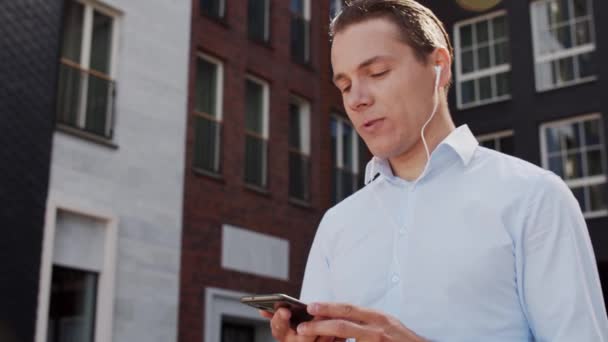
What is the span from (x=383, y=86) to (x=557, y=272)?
0.61 meters

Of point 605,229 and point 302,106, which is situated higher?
point 302,106

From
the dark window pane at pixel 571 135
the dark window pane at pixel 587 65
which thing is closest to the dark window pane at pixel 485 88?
the dark window pane at pixel 571 135

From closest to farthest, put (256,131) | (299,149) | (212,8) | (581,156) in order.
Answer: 1. (212,8)
2. (256,131)
3. (299,149)
4. (581,156)

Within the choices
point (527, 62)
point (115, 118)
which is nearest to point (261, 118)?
point (115, 118)

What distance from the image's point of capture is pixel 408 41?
211cm

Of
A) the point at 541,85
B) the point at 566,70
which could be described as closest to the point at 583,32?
the point at 566,70

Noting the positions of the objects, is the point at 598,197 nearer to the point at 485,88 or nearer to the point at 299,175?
the point at 485,88

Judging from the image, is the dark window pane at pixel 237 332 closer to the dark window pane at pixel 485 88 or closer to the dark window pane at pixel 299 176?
the dark window pane at pixel 299 176

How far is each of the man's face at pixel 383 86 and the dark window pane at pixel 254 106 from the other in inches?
610

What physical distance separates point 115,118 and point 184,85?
195 cm

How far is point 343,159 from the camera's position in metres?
20.3

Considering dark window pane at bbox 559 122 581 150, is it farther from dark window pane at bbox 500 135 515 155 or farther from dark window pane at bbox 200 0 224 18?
dark window pane at bbox 200 0 224 18

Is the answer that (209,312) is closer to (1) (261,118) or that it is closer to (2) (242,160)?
(2) (242,160)

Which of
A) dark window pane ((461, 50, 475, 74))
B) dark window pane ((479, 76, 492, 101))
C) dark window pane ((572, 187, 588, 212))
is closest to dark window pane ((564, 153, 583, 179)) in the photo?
dark window pane ((572, 187, 588, 212))
